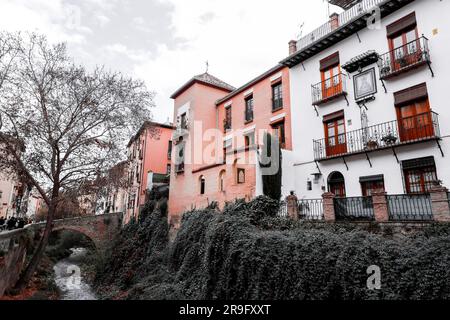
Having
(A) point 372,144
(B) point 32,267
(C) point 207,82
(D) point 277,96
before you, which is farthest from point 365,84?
(B) point 32,267

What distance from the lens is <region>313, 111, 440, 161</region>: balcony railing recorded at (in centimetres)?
986

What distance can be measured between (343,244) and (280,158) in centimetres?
711

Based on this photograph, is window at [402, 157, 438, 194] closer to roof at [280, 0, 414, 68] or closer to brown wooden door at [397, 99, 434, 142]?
brown wooden door at [397, 99, 434, 142]

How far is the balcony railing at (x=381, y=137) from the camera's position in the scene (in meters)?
9.86

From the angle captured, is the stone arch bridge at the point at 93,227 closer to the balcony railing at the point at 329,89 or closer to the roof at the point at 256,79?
the roof at the point at 256,79

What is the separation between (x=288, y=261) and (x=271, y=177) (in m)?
5.78

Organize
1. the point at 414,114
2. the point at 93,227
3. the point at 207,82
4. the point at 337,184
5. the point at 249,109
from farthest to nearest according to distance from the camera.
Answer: the point at 93,227
the point at 207,82
the point at 249,109
the point at 337,184
the point at 414,114

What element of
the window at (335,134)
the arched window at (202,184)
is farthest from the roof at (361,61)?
the arched window at (202,184)

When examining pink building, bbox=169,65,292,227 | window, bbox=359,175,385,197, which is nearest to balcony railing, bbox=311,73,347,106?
pink building, bbox=169,65,292,227

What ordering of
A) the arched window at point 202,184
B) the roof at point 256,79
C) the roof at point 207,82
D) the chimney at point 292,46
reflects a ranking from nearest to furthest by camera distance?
the chimney at point 292,46
the roof at point 256,79
the arched window at point 202,184
the roof at point 207,82

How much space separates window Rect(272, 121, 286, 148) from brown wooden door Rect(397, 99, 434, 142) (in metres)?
5.74

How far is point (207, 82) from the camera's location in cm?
2022

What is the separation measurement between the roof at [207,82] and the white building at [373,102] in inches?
275

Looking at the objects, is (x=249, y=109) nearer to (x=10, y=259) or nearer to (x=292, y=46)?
(x=292, y=46)
